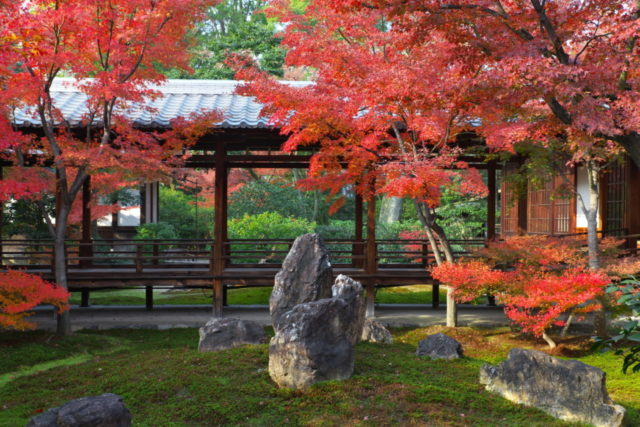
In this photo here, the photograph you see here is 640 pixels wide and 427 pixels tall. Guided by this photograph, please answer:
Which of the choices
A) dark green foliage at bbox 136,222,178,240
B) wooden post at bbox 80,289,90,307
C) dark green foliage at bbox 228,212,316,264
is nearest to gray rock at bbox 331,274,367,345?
wooden post at bbox 80,289,90,307

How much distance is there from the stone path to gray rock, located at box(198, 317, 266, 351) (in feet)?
11.4

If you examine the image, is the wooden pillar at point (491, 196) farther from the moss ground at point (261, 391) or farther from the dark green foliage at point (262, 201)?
the dark green foliage at point (262, 201)

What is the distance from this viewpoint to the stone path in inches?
439

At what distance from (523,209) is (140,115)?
26.1 feet

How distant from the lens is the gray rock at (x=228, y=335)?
767 cm

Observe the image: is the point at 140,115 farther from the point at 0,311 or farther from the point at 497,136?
the point at 497,136

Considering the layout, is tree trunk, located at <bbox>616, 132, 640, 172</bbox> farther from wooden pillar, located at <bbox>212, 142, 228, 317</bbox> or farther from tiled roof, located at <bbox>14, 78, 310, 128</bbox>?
wooden pillar, located at <bbox>212, 142, 228, 317</bbox>

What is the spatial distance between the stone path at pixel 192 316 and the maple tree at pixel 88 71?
1.51 metres

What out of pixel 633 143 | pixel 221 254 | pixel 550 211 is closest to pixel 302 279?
pixel 633 143

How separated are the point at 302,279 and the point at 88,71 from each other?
17.2 feet

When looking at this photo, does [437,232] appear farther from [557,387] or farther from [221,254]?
[557,387]

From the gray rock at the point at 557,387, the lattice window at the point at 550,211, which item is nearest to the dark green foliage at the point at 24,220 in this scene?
the lattice window at the point at 550,211

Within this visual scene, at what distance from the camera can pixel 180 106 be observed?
13.0 m

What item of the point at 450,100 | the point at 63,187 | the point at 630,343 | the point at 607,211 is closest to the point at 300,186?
the point at 450,100
